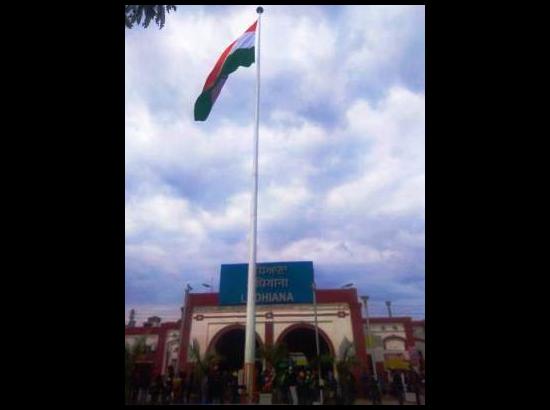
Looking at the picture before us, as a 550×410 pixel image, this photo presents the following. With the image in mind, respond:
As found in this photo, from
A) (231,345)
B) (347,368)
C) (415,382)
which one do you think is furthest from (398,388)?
(231,345)

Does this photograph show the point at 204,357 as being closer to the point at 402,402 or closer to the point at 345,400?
the point at 345,400

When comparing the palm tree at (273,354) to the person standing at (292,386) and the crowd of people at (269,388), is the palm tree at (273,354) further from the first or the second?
the person standing at (292,386)

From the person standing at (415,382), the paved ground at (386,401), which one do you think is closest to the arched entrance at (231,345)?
the paved ground at (386,401)

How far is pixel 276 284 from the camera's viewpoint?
15.0m

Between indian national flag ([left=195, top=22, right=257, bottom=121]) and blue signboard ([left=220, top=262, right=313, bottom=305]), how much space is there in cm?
686

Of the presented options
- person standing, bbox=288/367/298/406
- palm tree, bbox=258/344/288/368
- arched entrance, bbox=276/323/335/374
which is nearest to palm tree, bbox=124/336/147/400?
palm tree, bbox=258/344/288/368

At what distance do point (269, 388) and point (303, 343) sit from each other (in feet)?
12.6

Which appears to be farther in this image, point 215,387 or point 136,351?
point 136,351

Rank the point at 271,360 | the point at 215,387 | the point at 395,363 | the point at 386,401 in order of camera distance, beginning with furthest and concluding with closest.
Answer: the point at 395,363 → the point at 271,360 → the point at 386,401 → the point at 215,387

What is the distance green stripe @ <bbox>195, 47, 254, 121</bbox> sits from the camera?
9.50 meters

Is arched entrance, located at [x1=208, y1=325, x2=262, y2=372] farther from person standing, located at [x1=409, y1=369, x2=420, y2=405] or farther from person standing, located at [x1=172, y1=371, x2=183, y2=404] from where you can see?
person standing, located at [x1=409, y1=369, x2=420, y2=405]

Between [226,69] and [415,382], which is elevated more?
[226,69]

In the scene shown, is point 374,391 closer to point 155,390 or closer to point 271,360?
point 271,360

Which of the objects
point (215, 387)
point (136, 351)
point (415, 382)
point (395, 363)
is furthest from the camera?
point (395, 363)
